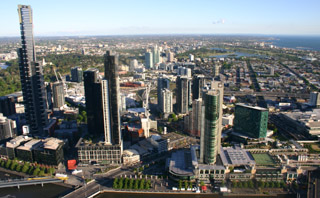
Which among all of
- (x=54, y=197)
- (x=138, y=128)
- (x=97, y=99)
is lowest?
(x=54, y=197)

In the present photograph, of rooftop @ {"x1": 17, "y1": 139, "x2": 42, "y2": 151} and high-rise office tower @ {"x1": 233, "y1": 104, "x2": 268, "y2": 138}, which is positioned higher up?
high-rise office tower @ {"x1": 233, "y1": 104, "x2": 268, "y2": 138}

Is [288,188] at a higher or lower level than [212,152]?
lower

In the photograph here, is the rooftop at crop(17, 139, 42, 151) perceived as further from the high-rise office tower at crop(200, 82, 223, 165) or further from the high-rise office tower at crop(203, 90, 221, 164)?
the high-rise office tower at crop(203, 90, 221, 164)

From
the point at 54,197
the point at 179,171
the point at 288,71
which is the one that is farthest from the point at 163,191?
the point at 288,71

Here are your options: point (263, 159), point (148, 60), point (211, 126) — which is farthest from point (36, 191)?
point (148, 60)

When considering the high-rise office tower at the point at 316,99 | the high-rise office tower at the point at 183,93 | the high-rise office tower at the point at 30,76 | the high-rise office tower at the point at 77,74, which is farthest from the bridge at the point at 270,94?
the high-rise office tower at the point at 30,76

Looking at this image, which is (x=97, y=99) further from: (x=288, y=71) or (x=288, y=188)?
(x=288, y=71)

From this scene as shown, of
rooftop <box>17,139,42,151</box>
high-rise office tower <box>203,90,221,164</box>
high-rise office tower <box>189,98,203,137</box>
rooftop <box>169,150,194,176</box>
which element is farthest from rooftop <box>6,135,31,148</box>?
high-rise office tower <box>203,90,221,164</box>

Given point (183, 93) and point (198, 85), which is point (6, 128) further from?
point (198, 85)
